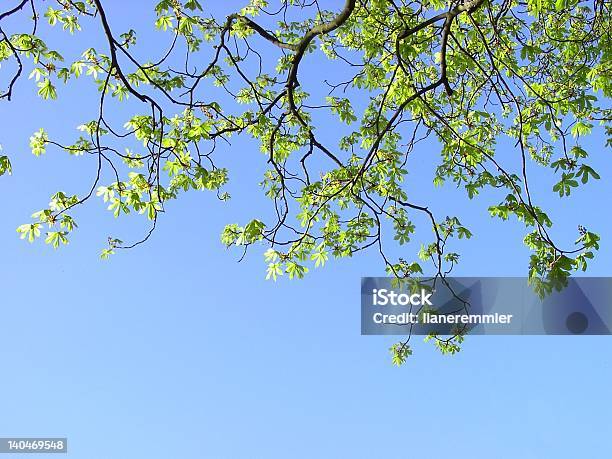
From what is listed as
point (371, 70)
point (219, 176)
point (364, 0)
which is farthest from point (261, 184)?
point (364, 0)

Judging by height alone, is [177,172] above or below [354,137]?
below

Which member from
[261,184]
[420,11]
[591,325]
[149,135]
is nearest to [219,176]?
[261,184]

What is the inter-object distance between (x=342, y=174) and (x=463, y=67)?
158 centimetres

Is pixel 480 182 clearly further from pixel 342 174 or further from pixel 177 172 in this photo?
pixel 177 172

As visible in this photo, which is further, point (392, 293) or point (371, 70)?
point (392, 293)

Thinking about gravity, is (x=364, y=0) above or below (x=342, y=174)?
above

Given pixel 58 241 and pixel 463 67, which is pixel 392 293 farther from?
pixel 58 241

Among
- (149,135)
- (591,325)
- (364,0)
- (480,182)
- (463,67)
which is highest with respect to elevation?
(364,0)

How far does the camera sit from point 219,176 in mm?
6613

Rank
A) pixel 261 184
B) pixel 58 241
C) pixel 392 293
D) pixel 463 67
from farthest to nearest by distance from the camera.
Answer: pixel 392 293 < pixel 261 184 < pixel 463 67 < pixel 58 241

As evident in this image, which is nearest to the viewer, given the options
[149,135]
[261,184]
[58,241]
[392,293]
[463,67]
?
[58,241]

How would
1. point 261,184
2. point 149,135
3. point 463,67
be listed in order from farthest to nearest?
1. point 261,184
2. point 463,67
3. point 149,135

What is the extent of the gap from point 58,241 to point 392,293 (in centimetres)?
395

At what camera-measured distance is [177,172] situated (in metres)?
5.91
